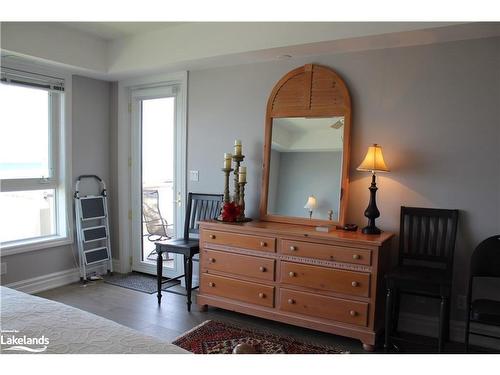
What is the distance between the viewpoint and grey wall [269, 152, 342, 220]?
350 cm

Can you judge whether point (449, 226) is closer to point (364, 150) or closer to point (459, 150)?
point (459, 150)

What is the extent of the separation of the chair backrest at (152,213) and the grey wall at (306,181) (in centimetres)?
162

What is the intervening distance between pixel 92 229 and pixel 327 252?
2821 millimetres

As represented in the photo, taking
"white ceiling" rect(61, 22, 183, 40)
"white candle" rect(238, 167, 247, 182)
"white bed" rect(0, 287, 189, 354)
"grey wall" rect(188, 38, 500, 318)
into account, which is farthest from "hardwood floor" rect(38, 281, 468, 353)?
"white ceiling" rect(61, 22, 183, 40)

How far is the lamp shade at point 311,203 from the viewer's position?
3.56m

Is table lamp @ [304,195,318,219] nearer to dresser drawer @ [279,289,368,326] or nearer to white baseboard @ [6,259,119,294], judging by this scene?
dresser drawer @ [279,289,368,326]

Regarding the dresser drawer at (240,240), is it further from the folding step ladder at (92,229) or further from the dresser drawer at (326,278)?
the folding step ladder at (92,229)

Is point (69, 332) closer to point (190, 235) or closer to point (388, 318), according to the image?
point (388, 318)

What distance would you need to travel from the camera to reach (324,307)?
3.09 metres

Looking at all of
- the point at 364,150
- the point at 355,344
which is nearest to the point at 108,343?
the point at 355,344

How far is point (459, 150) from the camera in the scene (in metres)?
3.07

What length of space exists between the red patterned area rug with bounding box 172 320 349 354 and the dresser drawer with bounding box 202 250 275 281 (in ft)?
1.48

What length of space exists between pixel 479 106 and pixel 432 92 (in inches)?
13.7
